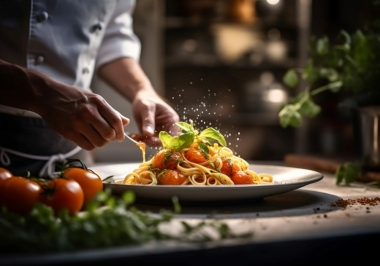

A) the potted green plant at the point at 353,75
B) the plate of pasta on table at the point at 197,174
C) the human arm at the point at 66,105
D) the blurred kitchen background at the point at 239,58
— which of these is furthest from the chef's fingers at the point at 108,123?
the blurred kitchen background at the point at 239,58

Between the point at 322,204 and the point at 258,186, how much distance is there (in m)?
0.23

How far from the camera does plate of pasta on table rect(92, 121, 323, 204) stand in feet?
3.92

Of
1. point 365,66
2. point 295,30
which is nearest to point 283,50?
point 295,30

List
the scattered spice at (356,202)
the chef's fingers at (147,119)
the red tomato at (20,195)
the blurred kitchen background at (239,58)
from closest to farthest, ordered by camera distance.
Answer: the red tomato at (20,195) → the scattered spice at (356,202) → the chef's fingers at (147,119) → the blurred kitchen background at (239,58)

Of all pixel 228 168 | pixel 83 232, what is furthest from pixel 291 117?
pixel 83 232

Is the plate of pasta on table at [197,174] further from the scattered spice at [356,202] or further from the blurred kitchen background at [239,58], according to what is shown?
the blurred kitchen background at [239,58]

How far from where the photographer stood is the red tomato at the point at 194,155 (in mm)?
1458

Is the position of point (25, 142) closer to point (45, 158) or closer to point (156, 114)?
point (45, 158)

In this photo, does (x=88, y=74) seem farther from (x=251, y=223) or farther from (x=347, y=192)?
(x=251, y=223)

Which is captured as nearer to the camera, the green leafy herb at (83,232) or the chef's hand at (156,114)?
the green leafy herb at (83,232)

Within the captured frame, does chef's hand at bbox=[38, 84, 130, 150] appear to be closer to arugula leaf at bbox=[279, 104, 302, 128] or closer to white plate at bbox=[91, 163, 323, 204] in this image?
white plate at bbox=[91, 163, 323, 204]

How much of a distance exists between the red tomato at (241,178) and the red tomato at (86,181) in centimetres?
38

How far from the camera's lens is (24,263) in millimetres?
741

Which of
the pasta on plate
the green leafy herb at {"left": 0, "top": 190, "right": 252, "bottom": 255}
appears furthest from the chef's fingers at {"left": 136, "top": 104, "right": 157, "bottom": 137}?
the green leafy herb at {"left": 0, "top": 190, "right": 252, "bottom": 255}
